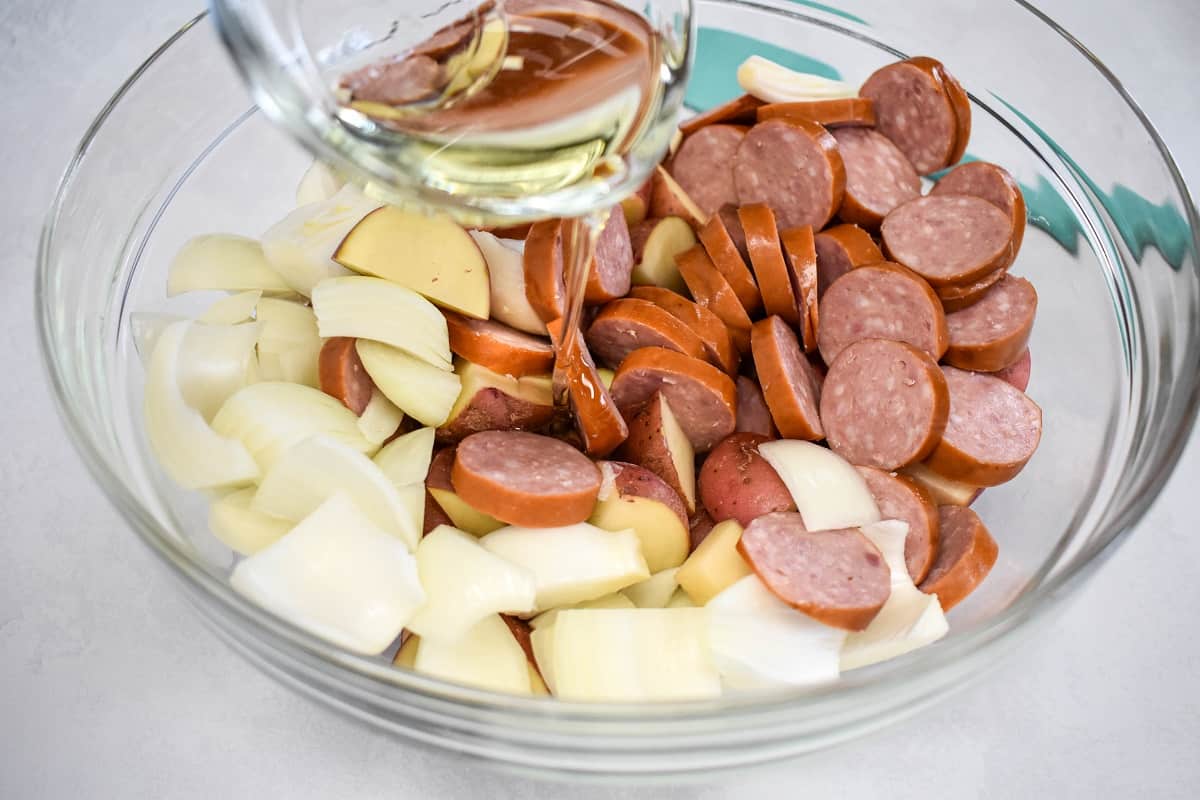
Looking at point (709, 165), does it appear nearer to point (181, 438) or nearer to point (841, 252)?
point (841, 252)

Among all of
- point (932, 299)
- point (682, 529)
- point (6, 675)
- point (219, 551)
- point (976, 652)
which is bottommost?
point (6, 675)

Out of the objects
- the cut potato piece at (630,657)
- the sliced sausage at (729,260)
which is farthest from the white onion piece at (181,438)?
the sliced sausage at (729,260)

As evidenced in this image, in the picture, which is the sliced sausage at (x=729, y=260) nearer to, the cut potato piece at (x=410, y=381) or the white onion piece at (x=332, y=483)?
the cut potato piece at (x=410, y=381)

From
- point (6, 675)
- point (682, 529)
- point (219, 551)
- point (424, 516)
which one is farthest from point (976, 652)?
point (6, 675)

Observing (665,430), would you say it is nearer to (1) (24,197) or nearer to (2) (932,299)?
(2) (932,299)

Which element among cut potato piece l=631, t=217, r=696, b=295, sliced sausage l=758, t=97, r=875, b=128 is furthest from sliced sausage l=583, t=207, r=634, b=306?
sliced sausage l=758, t=97, r=875, b=128

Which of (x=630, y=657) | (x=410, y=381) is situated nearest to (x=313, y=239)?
(x=410, y=381)
